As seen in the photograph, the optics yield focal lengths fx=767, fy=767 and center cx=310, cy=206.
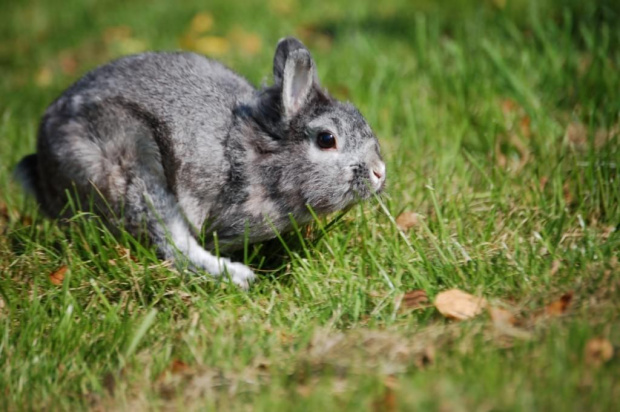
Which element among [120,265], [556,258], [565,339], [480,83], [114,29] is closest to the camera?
[565,339]

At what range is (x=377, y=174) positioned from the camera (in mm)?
3637

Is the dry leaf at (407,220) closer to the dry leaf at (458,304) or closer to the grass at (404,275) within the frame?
the grass at (404,275)

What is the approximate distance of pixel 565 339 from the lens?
106 inches

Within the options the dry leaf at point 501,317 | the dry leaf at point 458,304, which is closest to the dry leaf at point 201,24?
the dry leaf at point 458,304

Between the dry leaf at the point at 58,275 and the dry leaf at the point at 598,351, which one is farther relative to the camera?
the dry leaf at the point at 58,275

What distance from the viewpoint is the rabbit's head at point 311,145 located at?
11.8 feet

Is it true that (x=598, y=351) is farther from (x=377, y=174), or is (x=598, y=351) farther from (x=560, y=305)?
(x=377, y=174)

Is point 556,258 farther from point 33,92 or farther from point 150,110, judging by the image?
point 33,92

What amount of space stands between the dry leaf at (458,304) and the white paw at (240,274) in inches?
36.6

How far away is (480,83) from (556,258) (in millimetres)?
2053

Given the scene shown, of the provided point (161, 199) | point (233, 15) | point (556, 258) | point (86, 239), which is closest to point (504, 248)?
point (556, 258)

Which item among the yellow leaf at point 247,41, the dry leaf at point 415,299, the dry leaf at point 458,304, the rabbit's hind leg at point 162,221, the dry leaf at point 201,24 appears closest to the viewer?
the dry leaf at point 458,304

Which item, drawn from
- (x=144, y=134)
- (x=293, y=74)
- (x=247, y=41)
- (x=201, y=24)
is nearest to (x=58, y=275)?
(x=144, y=134)

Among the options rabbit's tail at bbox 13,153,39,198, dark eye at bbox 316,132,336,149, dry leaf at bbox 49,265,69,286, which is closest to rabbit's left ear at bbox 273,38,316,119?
dark eye at bbox 316,132,336,149
